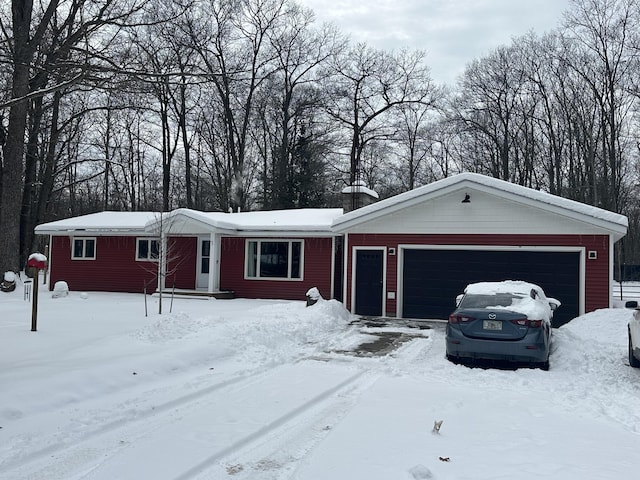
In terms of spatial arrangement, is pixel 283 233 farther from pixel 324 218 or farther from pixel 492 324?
pixel 492 324

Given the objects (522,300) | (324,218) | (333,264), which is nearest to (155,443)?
(522,300)

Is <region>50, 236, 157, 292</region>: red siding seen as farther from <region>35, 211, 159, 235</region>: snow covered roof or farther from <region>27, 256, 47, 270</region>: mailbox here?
<region>27, 256, 47, 270</region>: mailbox

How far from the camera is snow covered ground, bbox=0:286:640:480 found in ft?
15.3

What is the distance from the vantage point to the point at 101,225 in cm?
2220

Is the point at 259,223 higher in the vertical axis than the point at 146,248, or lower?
higher

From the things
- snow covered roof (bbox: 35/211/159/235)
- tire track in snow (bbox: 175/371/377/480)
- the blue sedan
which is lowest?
tire track in snow (bbox: 175/371/377/480)

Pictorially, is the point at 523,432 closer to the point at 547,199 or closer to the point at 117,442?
the point at 117,442

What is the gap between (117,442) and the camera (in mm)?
5117

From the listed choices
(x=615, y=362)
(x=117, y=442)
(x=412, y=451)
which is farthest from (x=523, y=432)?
(x=615, y=362)

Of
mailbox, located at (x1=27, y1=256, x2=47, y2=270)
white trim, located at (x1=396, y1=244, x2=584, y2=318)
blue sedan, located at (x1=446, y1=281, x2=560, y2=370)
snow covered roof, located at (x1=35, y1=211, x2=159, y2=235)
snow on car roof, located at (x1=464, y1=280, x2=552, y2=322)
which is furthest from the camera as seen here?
snow covered roof, located at (x1=35, y1=211, x2=159, y2=235)

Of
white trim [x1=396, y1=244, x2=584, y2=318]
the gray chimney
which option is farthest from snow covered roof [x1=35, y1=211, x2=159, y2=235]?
white trim [x1=396, y1=244, x2=584, y2=318]

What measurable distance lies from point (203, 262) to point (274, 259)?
3099 millimetres

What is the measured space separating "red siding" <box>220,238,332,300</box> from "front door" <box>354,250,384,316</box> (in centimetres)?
288

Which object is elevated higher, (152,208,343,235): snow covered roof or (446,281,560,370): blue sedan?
(152,208,343,235): snow covered roof
